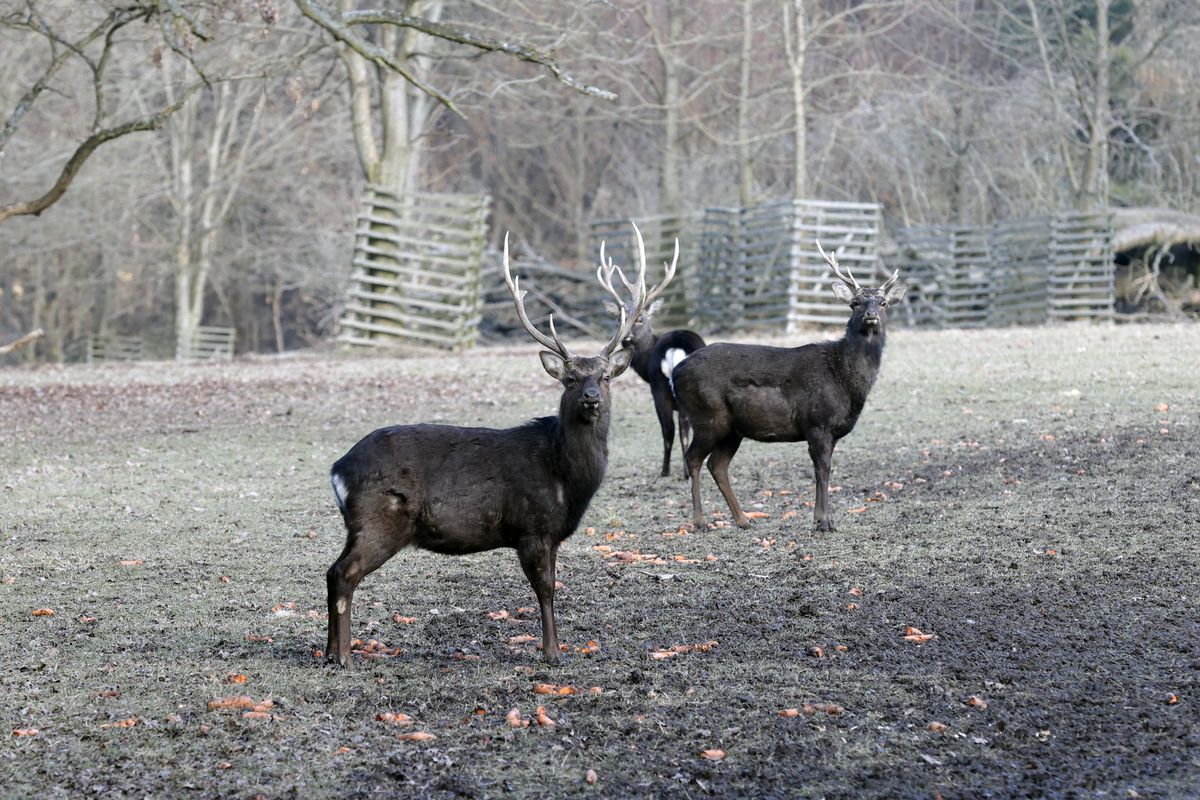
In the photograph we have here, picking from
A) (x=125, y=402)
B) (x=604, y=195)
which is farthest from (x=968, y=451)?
(x=604, y=195)

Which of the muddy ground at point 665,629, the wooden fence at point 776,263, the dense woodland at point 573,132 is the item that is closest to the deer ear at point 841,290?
the muddy ground at point 665,629

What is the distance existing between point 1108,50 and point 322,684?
997 inches

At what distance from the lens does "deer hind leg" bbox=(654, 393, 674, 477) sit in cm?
1065

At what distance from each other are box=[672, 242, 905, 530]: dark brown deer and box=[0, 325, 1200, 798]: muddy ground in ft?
1.82

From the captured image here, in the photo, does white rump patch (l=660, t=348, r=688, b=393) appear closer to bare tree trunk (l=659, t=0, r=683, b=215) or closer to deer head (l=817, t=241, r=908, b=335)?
deer head (l=817, t=241, r=908, b=335)

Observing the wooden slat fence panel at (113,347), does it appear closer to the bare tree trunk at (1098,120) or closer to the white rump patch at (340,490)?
the bare tree trunk at (1098,120)

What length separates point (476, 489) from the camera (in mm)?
6195

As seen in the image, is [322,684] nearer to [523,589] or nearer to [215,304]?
[523,589]

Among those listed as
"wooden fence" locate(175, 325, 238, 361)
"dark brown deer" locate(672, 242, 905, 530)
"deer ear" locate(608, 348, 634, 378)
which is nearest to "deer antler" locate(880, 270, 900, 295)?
"dark brown deer" locate(672, 242, 905, 530)

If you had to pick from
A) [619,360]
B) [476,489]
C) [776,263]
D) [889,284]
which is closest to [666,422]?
[889,284]

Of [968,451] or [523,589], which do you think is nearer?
[523,589]

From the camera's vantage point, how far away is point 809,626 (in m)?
6.62

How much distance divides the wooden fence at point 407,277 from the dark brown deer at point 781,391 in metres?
14.3

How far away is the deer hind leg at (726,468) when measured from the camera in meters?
9.09
